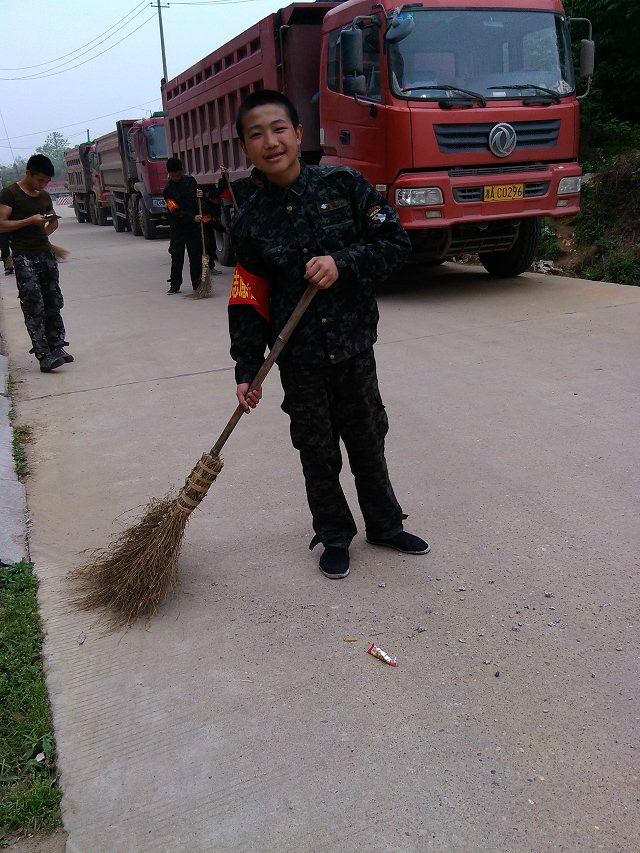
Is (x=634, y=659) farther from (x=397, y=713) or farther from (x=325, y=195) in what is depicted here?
(x=325, y=195)

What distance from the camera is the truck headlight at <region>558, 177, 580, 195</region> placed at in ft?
25.3

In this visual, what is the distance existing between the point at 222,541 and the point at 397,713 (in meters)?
1.34

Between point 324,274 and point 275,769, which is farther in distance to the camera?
point 324,274

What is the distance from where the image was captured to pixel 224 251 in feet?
39.9

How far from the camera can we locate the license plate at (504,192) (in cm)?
737

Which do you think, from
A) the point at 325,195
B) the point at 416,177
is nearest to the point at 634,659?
the point at 325,195

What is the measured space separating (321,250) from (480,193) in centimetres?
515

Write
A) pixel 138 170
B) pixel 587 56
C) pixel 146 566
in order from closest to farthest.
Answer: pixel 146 566, pixel 587 56, pixel 138 170

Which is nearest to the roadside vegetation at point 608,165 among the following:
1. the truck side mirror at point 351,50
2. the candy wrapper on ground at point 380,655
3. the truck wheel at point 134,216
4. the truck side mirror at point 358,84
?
the truck side mirror at point 358,84

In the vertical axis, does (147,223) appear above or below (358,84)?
below

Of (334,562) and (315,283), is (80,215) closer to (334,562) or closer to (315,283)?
(334,562)

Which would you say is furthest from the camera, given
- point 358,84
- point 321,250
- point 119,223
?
point 119,223

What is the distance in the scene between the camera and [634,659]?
242cm

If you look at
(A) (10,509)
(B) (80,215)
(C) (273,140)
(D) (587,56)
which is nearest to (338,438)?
(C) (273,140)
